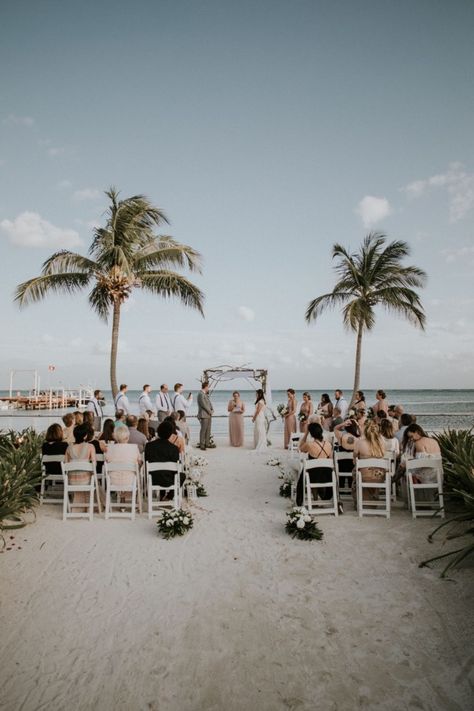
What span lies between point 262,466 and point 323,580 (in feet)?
20.7

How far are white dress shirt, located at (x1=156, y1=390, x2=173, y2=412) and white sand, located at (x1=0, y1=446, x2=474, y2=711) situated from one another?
6724 mm

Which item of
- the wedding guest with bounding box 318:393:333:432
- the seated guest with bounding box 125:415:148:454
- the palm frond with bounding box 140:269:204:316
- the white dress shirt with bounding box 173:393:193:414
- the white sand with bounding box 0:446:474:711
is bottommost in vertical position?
the white sand with bounding box 0:446:474:711

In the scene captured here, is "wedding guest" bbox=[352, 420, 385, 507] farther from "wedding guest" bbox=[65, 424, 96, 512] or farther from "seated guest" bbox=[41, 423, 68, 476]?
"seated guest" bbox=[41, 423, 68, 476]

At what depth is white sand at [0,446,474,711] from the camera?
3125mm

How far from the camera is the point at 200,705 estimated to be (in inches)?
118

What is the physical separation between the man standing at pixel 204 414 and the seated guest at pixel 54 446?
19.1 feet

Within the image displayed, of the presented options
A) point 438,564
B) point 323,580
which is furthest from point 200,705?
point 438,564

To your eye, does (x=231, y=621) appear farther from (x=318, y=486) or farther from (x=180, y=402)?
(x=180, y=402)

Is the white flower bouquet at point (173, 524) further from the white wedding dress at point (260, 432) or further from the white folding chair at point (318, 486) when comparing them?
the white wedding dress at point (260, 432)

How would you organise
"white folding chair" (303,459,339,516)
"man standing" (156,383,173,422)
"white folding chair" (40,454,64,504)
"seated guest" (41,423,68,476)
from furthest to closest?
"man standing" (156,383,173,422)
"seated guest" (41,423,68,476)
"white folding chair" (40,454,64,504)
"white folding chair" (303,459,339,516)

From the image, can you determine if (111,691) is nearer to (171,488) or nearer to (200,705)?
(200,705)

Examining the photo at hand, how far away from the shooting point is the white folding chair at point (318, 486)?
659cm

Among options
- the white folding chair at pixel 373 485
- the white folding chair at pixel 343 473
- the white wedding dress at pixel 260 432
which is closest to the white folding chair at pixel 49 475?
the white folding chair at pixel 343 473

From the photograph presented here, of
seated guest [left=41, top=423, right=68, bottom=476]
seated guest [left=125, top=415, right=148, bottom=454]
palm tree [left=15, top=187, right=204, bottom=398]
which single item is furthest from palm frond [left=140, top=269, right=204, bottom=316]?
seated guest [left=41, top=423, right=68, bottom=476]
